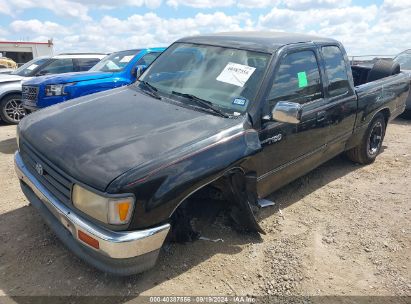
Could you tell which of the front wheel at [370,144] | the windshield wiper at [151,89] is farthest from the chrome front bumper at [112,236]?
the front wheel at [370,144]

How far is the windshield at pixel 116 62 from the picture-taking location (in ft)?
23.2

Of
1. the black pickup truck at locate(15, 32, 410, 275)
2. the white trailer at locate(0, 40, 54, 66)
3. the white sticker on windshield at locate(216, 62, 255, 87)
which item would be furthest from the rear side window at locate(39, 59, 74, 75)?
the white trailer at locate(0, 40, 54, 66)

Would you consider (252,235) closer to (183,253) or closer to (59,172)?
(183,253)

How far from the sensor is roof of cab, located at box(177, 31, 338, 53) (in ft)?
11.8

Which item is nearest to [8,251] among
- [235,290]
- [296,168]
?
[235,290]

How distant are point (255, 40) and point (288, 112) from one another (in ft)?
3.64

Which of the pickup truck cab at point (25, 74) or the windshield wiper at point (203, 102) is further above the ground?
the windshield wiper at point (203, 102)

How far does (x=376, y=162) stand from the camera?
18.6ft

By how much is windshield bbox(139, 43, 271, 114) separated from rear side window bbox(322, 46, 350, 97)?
106cm

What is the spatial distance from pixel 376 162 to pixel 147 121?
4.11 m

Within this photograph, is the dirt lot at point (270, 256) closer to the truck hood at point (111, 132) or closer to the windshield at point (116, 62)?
the truck hood at point (111, 132)

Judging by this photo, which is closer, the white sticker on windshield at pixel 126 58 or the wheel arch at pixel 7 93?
the white sticker on windshield at pixel 126 58

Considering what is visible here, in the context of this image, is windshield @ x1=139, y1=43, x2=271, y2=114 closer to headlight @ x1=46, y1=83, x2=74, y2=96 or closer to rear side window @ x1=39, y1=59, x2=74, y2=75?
headlight @ x1=46, y1=83, x2=74, y2=96

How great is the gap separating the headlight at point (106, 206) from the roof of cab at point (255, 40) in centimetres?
207
